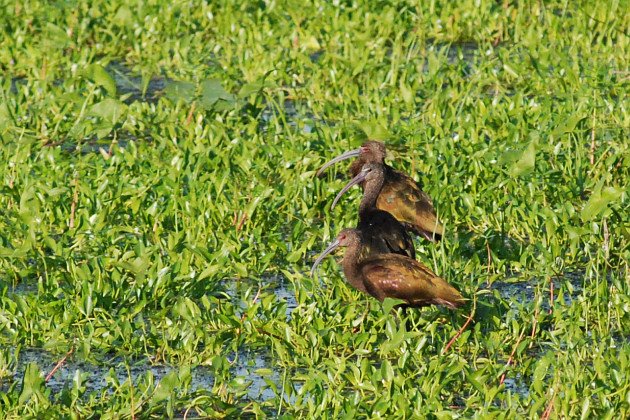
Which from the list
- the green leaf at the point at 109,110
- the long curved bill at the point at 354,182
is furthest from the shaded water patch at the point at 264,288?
the green leaf at the point at 109,110

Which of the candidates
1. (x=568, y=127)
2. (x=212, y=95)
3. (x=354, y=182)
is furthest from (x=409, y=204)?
(x=212, y=95)

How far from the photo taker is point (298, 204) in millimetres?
7762

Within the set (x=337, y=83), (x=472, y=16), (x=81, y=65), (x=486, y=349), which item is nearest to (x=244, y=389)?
(x=486, y=349)

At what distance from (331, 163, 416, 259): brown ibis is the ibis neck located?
5 cm

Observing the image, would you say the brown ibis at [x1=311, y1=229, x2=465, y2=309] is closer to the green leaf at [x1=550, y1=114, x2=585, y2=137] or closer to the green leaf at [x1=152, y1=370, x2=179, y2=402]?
the green leaf at [x1=152, y1=370, x2=179, y2=402]

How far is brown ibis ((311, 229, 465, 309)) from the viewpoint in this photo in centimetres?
591

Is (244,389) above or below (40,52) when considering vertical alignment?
above

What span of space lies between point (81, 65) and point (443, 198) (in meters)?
3.63

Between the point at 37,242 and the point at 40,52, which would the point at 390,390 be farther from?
the point at 40,52

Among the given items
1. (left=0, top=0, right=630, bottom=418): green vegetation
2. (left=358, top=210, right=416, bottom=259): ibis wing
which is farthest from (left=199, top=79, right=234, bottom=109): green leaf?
(left=358, top=210, right=416, bottom=259): ibis wing

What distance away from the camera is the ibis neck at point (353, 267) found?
6.23 meters

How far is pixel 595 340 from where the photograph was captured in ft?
19.5

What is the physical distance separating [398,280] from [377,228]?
730mm

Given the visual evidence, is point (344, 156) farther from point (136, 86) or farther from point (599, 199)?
point (136, 86)
